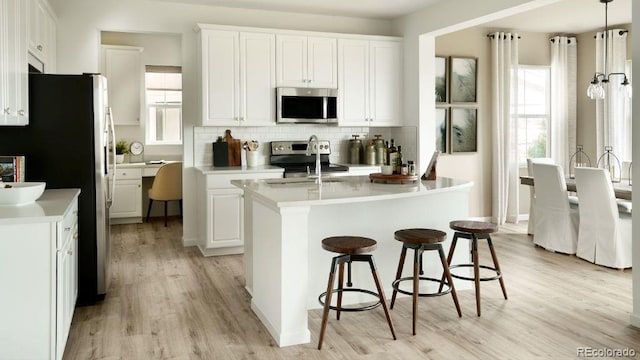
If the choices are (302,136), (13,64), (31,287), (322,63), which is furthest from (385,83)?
(31,287)

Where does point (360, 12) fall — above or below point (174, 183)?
above

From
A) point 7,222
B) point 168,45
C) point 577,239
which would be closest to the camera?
point 7,222

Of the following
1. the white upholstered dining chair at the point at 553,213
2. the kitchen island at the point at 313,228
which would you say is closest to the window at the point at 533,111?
the white upholstered dining chair at the point at 553,213

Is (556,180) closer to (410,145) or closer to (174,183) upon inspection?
(410,145)

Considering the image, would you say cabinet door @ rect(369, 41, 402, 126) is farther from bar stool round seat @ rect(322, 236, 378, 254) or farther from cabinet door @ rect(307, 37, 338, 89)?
bar stool round seat @ rect(322, 236, 378, 254)

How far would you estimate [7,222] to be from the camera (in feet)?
8.55

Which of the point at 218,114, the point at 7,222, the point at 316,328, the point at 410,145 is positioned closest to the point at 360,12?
the point at 410,145

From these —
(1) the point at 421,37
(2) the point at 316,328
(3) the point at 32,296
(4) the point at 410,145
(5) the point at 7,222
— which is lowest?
(2) the point at 316,328

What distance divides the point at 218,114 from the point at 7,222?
3.26m

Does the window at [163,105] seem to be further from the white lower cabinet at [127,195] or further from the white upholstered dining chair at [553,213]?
the white upholstered dining chair at [553,213]

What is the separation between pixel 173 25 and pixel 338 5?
1739 millimetres

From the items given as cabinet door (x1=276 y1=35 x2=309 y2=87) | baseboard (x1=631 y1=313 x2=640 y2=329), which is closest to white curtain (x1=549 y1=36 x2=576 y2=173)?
cabinet door (x1=276 y1=35 x2=309 y2=87)

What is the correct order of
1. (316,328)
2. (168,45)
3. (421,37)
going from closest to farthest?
1. (316,328)
2. (421,37)
3. (168,45)

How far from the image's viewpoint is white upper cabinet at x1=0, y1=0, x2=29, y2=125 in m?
3.04
